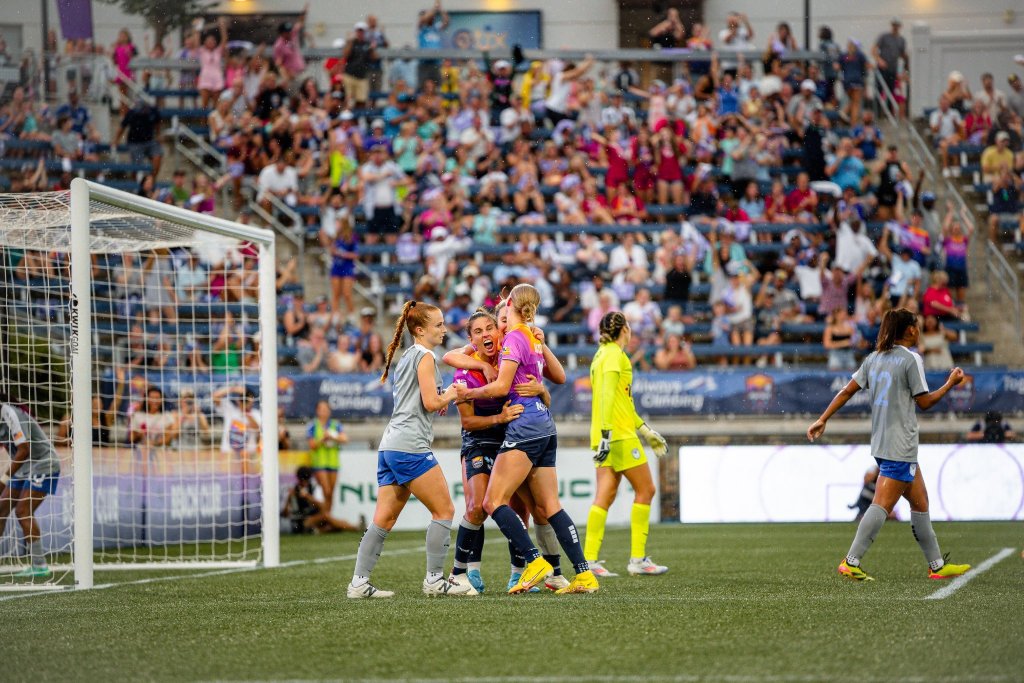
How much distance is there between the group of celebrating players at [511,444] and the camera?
8383 mm

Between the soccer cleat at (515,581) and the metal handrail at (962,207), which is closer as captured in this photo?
the soccer cleat at (515,581)

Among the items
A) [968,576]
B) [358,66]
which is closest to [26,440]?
[968,576]

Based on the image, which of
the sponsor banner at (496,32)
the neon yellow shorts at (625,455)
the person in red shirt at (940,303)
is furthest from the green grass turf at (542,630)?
the sponsor banner at (496,32)

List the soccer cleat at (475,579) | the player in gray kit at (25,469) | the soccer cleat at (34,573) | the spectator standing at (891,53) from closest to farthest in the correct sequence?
the soccer cleat at (475,579) < the soccer cleat at (34,573) < the player in gray kit at (25,469) < the spectator standing at (891,53)

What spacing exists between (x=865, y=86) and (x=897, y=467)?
17.2 m

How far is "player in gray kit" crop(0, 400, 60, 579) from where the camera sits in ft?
38.3

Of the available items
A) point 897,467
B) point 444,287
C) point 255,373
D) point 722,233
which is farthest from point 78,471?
point 722,233

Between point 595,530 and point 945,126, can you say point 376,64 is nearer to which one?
point 945,126

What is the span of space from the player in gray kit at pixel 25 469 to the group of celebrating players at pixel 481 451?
4.44m

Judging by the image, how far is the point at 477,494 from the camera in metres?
8.86

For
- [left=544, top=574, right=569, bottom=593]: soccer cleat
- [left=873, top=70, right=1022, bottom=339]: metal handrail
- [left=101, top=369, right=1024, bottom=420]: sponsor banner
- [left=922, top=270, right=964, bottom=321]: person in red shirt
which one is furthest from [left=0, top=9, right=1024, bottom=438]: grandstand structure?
[left=544, top=574, right=569, bottom=593]: soccer cleat

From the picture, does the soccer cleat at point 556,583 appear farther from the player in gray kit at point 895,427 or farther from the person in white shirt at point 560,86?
the person in white shirt at point 560,86

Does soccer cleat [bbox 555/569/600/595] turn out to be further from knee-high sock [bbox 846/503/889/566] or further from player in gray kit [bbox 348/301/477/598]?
knee-high sock [bbox 846/503/889/566]

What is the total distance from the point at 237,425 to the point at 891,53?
14660 mm
